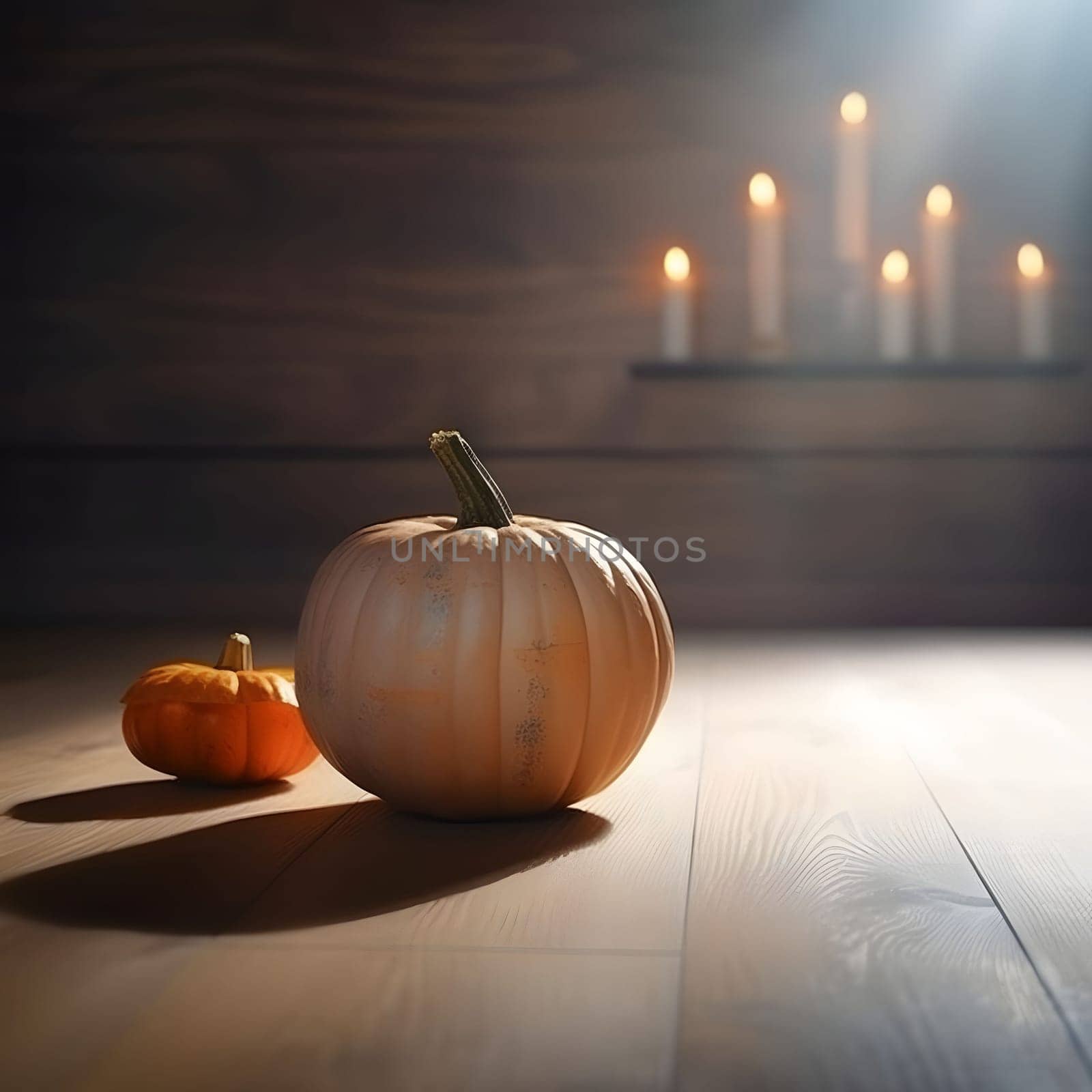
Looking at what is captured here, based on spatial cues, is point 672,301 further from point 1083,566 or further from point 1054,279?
point 1083,566

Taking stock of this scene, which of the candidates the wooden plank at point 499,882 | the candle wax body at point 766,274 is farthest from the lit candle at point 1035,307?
the wooden plank at point 499,882

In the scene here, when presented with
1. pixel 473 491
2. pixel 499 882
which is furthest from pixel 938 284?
pixel 499 882

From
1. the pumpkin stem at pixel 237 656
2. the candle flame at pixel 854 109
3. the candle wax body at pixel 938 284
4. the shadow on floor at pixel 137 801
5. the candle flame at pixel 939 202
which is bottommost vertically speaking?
the shadow on floor at pixel 137 801

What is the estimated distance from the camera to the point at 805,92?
8.80 ft

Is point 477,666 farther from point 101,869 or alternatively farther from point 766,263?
point 766,263

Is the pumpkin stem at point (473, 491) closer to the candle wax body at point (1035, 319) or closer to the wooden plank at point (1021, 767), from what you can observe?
the wooden plank at point (1021, 767)

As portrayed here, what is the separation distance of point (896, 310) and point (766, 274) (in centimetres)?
27

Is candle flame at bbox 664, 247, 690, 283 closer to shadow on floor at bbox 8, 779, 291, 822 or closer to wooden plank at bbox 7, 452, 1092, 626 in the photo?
wooden plank at bbox 7, 452, 1092, 626

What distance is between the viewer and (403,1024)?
0.73 metres

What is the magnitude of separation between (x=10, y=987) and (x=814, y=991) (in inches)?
17.2

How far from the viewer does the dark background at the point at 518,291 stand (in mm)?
2668

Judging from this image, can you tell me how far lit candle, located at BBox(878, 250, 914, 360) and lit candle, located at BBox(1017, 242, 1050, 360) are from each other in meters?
0.20

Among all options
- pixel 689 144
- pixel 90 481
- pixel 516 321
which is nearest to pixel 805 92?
pixel 689 144

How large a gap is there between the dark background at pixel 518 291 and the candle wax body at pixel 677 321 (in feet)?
0.32
